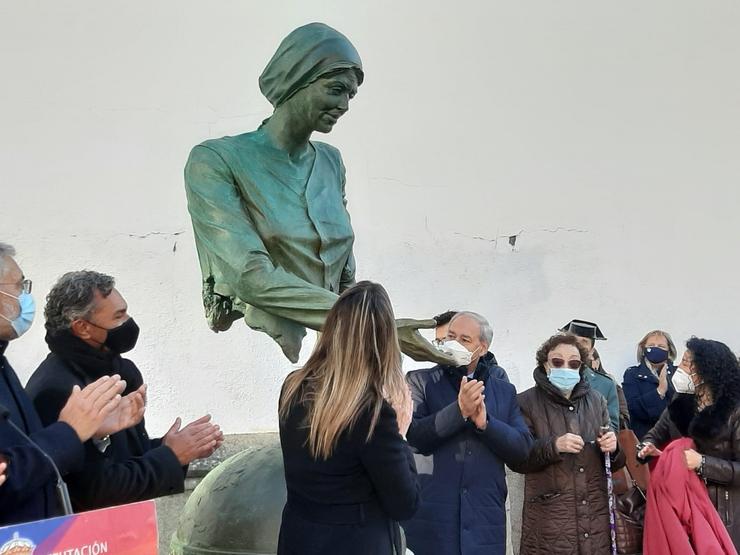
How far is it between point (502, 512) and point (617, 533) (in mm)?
758

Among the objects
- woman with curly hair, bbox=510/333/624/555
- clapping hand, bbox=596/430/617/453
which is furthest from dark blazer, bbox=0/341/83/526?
clapping hand, bbox=596/430/617/453

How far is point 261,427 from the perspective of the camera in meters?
3.79

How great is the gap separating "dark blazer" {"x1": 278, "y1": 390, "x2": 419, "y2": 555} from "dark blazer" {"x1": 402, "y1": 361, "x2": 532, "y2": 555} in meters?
1.07

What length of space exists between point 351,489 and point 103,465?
1.74ft

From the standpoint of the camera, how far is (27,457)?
155cm

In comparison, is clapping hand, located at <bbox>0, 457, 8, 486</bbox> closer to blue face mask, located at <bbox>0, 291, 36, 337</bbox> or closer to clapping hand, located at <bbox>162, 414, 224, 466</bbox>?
blue face mask, located at <bbox>0, 291, 36, 337</bbox>

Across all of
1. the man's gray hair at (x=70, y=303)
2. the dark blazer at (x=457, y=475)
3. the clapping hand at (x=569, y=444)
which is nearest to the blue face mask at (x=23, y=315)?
the man's gray hair at (x=70, y=303)

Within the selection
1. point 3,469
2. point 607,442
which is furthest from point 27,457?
point 607,442

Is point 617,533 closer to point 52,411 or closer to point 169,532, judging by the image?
point 169,532

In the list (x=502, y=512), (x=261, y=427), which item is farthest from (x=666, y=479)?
(x=261, y=427)

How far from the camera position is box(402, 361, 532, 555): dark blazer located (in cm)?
285

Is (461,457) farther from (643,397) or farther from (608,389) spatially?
(643,397)

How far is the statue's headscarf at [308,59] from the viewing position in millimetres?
1990

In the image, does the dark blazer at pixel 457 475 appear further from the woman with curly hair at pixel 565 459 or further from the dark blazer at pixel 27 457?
the dark blazer at pixel 27 457
